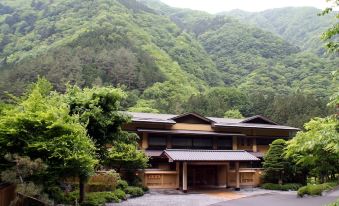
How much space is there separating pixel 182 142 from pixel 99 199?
1497 cm

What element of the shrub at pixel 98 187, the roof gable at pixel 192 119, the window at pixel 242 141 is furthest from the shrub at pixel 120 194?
the window at pixel 242 141

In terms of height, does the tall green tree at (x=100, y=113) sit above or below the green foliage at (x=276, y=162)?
above

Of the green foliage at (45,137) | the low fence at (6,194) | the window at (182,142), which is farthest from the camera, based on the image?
the window at (182,142)

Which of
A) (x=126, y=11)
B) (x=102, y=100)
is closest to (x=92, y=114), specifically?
(x=102, y=100)

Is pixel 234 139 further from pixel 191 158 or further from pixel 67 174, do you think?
pixel 67 174

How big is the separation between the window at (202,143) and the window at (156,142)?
2979 millimetres

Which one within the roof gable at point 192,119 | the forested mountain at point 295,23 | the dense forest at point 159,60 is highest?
the forested mountain at point 295,23

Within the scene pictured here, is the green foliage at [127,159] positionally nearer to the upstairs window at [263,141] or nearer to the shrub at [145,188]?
the shrub at [145,188]

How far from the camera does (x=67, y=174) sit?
15.1m

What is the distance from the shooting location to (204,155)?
2873 cm

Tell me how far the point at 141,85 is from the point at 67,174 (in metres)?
59.5

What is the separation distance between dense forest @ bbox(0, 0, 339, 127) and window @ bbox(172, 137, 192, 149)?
23.4 m

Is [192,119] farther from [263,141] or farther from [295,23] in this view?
[295,23]

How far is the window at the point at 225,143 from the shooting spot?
114ft
